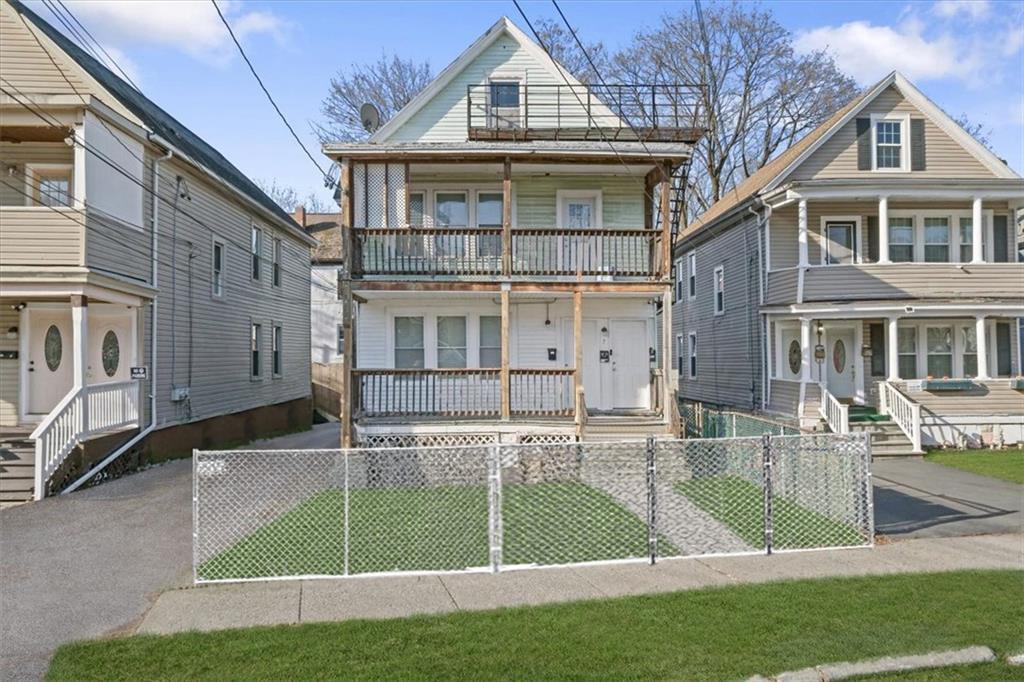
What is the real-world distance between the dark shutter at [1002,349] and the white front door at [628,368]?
31.8 ft

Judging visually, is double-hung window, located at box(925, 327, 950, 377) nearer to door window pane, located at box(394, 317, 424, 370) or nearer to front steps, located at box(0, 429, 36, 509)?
door window pane, located at box(394, 317, 424, 370)

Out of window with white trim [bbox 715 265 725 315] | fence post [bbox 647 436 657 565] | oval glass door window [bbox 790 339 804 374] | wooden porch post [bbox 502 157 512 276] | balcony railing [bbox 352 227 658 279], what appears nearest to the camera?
fence post [bbox 647 436 657 565]

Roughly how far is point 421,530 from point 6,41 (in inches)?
487

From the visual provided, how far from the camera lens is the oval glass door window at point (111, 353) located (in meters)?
14.9

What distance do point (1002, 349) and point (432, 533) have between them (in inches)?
675

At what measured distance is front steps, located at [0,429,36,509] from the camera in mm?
11055

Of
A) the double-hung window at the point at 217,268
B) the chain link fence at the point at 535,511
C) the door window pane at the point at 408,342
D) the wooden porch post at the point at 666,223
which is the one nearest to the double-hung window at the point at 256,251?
the double-hung window at the point at 217,268

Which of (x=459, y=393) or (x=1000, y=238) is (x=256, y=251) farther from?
(x=1000, y=238)

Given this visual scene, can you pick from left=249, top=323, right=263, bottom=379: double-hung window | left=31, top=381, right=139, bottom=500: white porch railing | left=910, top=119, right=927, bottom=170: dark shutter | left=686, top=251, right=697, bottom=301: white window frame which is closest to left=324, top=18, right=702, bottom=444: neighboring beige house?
left=31, top=381, right=139, bottom=500: white porch railing

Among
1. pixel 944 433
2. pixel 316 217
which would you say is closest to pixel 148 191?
pixel 944 433

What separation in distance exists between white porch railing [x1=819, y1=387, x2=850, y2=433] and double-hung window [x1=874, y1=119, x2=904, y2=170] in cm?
663

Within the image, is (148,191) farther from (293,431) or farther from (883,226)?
(883,226)

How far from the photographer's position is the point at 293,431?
2447 centimetres

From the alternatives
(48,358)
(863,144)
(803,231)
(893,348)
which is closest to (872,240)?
(803,231)
